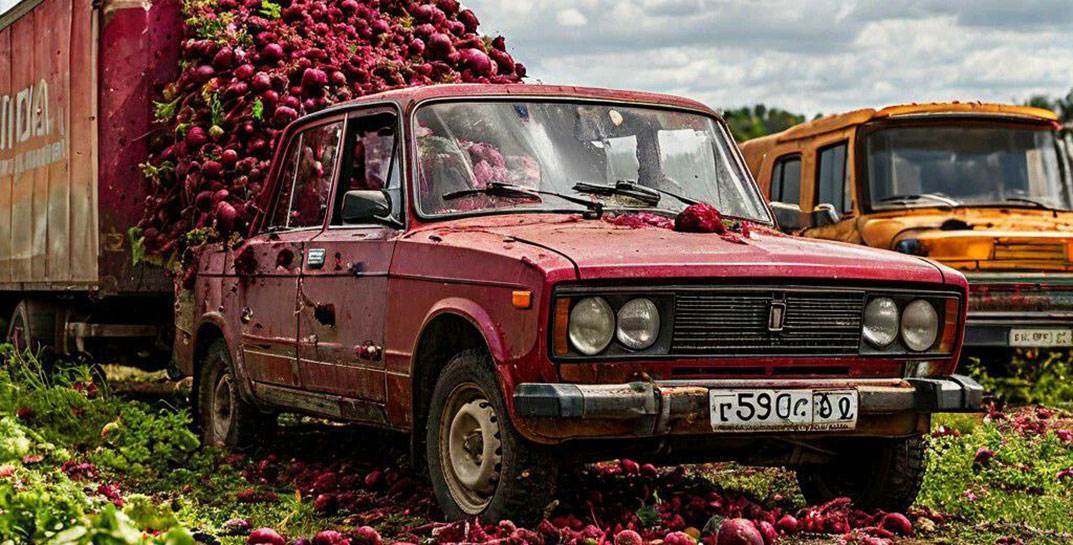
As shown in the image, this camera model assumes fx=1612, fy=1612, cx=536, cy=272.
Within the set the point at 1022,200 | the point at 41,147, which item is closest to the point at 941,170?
the point at 1022,200

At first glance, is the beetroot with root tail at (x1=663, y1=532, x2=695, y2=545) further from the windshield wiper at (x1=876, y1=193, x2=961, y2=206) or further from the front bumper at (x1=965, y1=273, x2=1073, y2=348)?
the windshield wiper at (x1=876, y1=193, x2=961, y2=206)

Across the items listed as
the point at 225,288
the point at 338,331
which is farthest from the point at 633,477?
the point at 225,288

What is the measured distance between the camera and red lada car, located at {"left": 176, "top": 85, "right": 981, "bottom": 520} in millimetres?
5777

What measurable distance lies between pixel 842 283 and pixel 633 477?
1798 millimetres

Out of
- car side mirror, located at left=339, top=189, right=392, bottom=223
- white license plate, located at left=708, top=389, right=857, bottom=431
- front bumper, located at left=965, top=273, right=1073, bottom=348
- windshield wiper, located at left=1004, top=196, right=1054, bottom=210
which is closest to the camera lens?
white license plate, located at left=708, top=389, right=857, bottom=431

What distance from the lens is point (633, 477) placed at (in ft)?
24.7

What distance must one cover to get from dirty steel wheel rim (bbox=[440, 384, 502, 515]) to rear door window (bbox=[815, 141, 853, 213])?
6.74 metres

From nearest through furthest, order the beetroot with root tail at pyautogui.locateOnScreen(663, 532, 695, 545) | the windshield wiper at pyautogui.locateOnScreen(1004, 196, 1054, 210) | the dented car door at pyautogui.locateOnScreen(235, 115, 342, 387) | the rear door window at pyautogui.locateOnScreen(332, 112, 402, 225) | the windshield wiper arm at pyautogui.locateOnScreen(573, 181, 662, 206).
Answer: the beetroot with root tail at pyautogui.locateOnScreen(663, 532, 695, 545), the windshield wiper arm at pyautogui.locateOnScreen(573, 181, 662, 206), the rear door window at pyautogui.locateOnScreen(332, 112, 402, 225), the dented car door at pyautogui.locateOnScreen(235, 115, 342, 387), the windshield wiper at pyautogui.locateOnScreen(1004, 196, 1054, 210)

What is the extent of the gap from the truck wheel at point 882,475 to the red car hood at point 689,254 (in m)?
0.79

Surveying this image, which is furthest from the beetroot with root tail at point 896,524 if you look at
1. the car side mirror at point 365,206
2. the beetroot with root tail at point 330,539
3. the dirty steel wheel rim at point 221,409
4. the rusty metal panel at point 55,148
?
the rusty metal panel at point 55,148

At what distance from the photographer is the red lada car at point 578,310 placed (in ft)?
19.0

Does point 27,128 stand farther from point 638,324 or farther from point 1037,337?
point 638,324

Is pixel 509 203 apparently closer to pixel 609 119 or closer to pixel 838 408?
pixel 609 119

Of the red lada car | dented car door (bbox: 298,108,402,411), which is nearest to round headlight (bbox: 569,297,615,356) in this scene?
the red lada car
